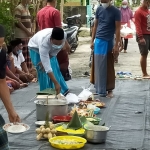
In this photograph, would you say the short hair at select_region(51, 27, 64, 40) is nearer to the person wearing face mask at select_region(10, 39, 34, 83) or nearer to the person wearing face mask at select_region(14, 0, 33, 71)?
the person wearing face mask at select_region(10, 39, 34, 83)

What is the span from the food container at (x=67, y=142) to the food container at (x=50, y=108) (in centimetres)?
79

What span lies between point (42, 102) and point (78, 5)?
18.7 m

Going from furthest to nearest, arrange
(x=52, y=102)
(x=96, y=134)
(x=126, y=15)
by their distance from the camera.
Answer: (x=126, y=15) → (x=52, y=102) → (x=96, y=134)

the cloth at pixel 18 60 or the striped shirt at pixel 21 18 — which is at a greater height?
the striped shirt at pixel 21 18

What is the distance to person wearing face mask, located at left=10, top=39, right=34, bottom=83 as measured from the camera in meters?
8.10

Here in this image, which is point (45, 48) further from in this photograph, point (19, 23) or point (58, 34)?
point (19, 23)

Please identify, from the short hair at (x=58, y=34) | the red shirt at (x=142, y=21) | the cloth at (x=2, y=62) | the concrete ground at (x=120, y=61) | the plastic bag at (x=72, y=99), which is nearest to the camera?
the cloth at (x=2, y=62)

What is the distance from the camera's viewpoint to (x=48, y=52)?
5879 mm

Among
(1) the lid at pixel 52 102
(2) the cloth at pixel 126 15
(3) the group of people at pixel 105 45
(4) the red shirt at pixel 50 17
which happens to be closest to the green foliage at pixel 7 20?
(4) the red shirt at pixel 50 17

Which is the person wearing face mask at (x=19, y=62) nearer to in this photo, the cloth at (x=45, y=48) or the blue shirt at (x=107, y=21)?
the blue shirt at (x=107, y=21)

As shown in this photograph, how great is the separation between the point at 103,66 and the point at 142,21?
2221 millimetres

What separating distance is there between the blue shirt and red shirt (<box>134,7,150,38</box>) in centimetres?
191

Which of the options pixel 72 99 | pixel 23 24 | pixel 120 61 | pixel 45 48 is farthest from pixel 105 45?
pixel 120 61

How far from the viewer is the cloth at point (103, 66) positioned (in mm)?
6984
